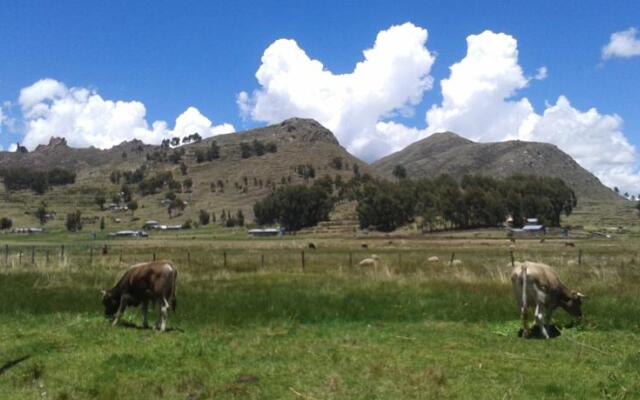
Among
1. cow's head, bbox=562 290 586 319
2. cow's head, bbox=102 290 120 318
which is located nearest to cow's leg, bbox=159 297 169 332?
cow's head, bbox=102 290 120 318

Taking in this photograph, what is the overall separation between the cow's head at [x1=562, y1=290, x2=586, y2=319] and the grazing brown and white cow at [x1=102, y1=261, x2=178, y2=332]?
1201 cm

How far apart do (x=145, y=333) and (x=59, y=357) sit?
340 cm

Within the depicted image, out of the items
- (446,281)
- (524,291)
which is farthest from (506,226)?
(524,291)

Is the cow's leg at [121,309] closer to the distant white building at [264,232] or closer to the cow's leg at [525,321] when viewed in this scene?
the cow's leg at [525,321]

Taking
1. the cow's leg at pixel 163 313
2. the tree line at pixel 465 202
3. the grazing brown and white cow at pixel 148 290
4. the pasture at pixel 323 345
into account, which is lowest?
the pasture at pixel 323 345

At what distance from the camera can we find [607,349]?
15.8 meters

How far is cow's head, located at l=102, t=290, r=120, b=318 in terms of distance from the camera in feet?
66.4

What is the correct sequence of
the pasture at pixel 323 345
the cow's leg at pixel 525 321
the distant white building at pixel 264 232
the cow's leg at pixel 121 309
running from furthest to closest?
the distant white building at pixel 264 232, the cow's leg at pixel 121 309, the cow's leg at pixel 525 321, the pasture at pixel 323 345

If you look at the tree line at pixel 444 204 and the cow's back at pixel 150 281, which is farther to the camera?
the tree line at pixel 444 204

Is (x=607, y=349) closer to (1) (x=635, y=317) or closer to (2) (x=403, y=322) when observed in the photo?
(1) (x=635, y=317)

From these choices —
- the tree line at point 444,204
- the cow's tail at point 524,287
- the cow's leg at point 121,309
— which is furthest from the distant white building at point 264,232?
the cow's tail at point 524,287

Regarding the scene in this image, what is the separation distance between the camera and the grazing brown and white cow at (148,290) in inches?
738

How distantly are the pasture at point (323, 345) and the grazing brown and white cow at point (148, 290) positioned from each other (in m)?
0.64

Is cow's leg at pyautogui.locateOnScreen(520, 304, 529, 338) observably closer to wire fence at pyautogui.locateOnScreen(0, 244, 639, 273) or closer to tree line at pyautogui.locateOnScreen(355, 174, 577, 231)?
wire fence at pyautogui.locateOnScreen(0, 244, 639, 273)
